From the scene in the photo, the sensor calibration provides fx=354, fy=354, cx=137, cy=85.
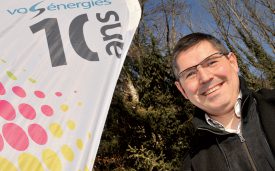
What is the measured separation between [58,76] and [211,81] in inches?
44.4

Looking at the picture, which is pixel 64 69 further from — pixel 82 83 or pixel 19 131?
pixel 19 131

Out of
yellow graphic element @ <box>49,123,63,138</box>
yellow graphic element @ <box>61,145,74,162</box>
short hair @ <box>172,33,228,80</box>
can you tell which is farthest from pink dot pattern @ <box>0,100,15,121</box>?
short hair @ <box>172,33,228,80</box>

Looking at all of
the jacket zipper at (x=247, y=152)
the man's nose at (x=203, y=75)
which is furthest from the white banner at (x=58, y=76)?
the jacket zipper at (x=247, y=152)

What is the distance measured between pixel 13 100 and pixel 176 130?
3757 mm

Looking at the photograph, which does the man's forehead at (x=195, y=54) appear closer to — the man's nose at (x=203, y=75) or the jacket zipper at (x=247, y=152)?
the man's nose at (x=203, y=75)

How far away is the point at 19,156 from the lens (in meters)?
2.00

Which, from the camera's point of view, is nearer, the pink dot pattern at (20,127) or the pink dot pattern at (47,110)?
the pink dot pattern at (20,127)

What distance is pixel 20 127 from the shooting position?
2.10 metres

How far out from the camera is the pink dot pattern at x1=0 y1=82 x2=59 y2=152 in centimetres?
203

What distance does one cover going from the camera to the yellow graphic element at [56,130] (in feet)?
7.04

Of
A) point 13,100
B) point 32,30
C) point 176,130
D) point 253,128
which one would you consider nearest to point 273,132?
point 253,128

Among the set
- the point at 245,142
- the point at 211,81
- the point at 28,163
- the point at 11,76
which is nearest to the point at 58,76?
the point at 11,76

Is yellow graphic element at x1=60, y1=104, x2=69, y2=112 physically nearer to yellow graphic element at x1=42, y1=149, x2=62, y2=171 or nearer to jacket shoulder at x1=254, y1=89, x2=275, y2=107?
yellow graphic element at x1=42, y1=149, x2=62, y2=171

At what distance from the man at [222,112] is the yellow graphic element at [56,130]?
2.55 ft
